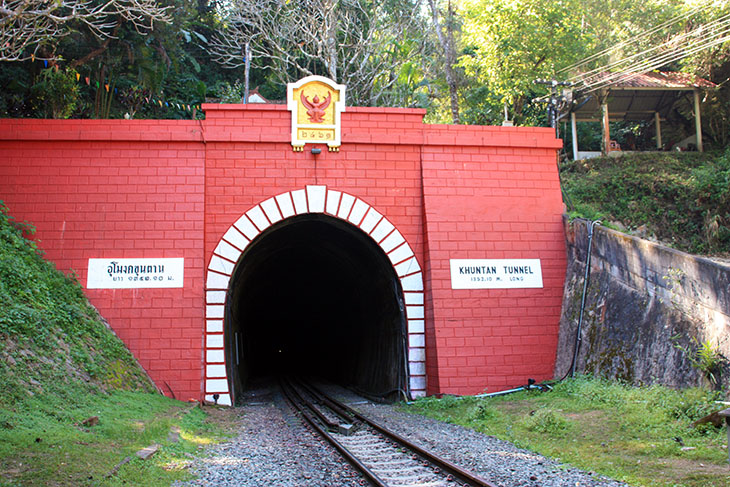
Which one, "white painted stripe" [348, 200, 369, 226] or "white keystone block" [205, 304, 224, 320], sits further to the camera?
"white painted stripe" [348, 200, 369, 226]

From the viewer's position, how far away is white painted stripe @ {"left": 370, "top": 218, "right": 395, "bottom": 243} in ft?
45.7

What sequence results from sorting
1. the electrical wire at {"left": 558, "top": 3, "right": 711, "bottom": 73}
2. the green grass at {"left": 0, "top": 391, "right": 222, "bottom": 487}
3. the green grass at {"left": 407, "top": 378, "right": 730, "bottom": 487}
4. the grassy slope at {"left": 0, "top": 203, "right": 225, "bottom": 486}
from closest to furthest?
the green grass at {"left": 0, "top": 391, "right": 222, "bottom": 487}, the grassy slope at {"left": 0, "top": 203, "right": 225, "bottom": 486}, the green grass at {"left": 407, "top": 378, "right": 730, "bottom": 487}, the electrical wire at {"left": 558, "top": 3, "right": 711, "bottom": 73}

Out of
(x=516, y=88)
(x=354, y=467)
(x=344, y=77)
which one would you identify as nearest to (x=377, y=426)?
(x=354, y=467)

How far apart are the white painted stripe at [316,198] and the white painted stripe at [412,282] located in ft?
7.57

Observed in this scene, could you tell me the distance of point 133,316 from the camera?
1282cm

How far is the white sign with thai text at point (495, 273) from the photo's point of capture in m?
13.6

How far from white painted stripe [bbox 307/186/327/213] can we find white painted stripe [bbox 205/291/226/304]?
100 inches

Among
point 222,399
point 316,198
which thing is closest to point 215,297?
point 222,399

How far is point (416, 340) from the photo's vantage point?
44.9ft

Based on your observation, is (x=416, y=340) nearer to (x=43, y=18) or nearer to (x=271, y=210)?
(x=271, y=210)

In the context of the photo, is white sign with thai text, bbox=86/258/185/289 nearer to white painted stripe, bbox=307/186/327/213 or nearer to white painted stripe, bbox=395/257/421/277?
white painted stripe, bbox=307/186/327/213

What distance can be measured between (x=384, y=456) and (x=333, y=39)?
19.3m

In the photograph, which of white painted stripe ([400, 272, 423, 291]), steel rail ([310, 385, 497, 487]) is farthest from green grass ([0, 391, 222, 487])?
white painted stripe ([400, 272, 423, 291])

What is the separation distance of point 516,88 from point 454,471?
1966 cm
